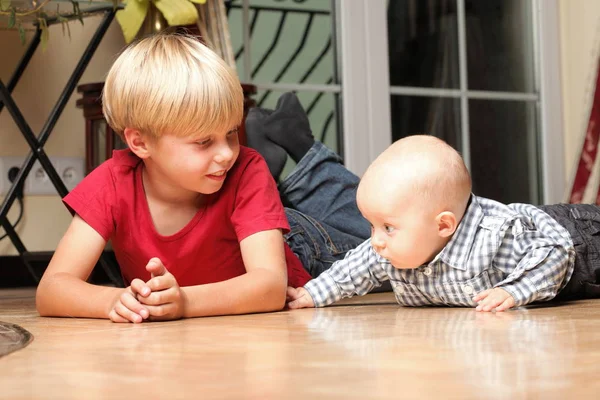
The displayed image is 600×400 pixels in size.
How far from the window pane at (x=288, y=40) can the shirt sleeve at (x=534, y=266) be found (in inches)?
62.0

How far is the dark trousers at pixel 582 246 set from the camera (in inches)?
60.1

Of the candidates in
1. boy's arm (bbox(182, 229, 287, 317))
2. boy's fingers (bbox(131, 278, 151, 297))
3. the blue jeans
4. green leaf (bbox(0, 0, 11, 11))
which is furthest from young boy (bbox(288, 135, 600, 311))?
green leaf (bbox(0, 0, 11, 11))

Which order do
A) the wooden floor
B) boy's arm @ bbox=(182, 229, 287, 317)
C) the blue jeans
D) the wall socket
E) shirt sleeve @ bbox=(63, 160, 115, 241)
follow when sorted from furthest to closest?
the wall socket < the blue jeans < shirt sleeve @ bbox=(63, 160, 115, 241) < boy's arm @ bbox=(182, 229, 287, 317) < the wooden floor

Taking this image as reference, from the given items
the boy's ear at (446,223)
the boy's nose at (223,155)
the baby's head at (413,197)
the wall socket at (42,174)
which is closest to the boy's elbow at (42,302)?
the boy's nose at (223,155)

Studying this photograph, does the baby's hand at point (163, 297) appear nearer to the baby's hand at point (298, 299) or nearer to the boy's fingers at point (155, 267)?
the boy's fingers at point (155, 267)

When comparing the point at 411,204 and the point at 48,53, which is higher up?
the point at 48,53

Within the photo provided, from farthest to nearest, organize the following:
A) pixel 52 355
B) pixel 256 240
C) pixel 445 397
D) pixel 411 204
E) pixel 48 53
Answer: pixel 48 53 < pixel 256 240 < pixel 411 204 < pixel 52 355 < pixel 445 397

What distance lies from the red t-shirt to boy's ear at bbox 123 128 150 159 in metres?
0.07

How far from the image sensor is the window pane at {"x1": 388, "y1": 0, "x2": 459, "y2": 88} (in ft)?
10.1

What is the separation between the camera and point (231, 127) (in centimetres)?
137

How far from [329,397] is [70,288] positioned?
2.60 ft

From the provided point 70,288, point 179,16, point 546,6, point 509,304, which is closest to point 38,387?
point 70,288

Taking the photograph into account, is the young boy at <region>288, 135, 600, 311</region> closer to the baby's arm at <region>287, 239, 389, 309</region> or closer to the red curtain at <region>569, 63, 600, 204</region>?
the baby's arm at <region>287, 239, 389, 309</region>

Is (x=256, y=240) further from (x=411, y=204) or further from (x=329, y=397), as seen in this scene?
(x=329, y=397)
